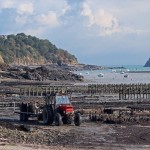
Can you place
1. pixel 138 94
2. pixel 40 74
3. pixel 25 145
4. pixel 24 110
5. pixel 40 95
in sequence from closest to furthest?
pixel 25 145
pixel 24 110
pixel 40 95
pixel 138 94
pixel 40 74

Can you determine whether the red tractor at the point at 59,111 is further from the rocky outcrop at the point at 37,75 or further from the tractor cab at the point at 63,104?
the rocky outcrop at the point at 37,75

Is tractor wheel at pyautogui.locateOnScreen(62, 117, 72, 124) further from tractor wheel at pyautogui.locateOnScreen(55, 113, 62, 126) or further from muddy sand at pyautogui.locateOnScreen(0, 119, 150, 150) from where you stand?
tractor wheel at pyautogui.locateOnScreen(55, 113, 62, 126)

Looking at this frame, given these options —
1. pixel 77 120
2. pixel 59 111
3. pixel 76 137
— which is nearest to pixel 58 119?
pixel 59 111

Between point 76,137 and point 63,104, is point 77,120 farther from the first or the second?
point 76,137

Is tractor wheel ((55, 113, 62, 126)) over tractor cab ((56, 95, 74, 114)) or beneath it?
beneath

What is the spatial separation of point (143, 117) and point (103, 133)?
8819 mm

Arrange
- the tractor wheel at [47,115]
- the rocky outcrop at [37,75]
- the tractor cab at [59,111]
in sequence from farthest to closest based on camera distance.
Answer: the rocky outcrop at [37,75], the tractor wheel at [47,115], the tractor cab at [59,111]

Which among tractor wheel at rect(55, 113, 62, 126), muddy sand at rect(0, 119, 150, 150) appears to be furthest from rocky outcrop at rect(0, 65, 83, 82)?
muddy sand at rect(0, 119, 150, 150)

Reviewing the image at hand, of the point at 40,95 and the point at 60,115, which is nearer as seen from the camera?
the point at 60,115

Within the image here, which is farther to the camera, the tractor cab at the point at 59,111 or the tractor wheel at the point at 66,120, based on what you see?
the tractor wheel at the point at 66,120

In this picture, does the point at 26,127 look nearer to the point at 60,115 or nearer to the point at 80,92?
the point at 60,115

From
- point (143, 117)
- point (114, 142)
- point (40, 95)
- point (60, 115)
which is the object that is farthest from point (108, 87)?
point (114, 142)

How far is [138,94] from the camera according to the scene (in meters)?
75.1

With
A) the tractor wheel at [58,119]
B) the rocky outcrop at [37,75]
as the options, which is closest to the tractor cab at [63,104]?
the tractor wheel at [58,119]
